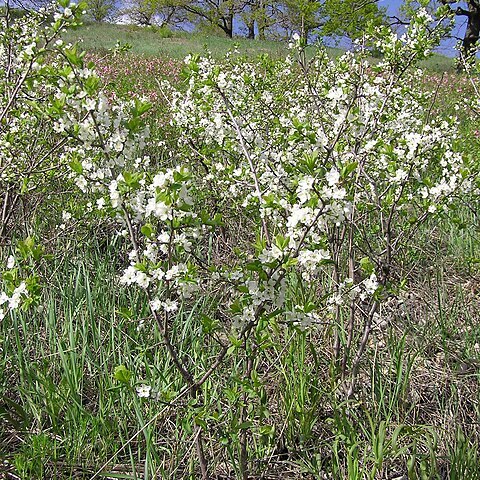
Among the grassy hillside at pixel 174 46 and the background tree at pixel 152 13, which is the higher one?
the background tree at pixel 152 13

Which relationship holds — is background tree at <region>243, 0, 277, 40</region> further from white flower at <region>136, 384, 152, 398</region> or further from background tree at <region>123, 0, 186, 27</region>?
white flower at <region>136, 384, 152, 398</region>

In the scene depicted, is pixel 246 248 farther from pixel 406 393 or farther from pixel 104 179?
A: pixel 104 179

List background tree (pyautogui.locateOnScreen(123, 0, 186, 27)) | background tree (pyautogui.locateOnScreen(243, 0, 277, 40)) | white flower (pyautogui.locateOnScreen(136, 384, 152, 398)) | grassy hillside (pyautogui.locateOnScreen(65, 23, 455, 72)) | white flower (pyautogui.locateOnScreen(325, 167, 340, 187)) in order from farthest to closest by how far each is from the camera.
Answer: background tree (pyautogui.locateOnScreen(123, 0, 186, 27)), background tree (pyautogui.locateOnScreen(243, 0, 277, 40)), grassy hillside (pyautogui.locateOnScreen(65, 23, 455, 72)), white flower (pyautogui.locateOnScreen(136, 384, 152, 398)), white flower (pyautogui.locateOnScreen(325, 167, 340, 187))

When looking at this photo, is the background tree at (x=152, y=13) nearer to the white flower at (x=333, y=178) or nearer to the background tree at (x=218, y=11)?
the background tree at (x=218, y=11)

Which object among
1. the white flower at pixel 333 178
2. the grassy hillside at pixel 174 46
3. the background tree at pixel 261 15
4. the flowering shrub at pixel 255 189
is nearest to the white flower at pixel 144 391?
the flowering shrub at pixel 255 189

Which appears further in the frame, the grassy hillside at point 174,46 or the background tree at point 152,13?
the background tree at point 152,13

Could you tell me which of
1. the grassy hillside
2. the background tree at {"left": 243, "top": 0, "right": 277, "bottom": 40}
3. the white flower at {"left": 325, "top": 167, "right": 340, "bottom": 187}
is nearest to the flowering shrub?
the white flower at {"left": 325, "top": 167, "right": 340, "bottom": 187}

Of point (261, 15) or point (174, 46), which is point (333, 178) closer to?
point (174, 46)

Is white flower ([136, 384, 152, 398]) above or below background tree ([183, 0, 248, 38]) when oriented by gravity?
below

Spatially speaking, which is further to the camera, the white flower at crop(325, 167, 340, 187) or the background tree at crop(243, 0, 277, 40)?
Result: the background tree at crop(243, 0, 277, 40)

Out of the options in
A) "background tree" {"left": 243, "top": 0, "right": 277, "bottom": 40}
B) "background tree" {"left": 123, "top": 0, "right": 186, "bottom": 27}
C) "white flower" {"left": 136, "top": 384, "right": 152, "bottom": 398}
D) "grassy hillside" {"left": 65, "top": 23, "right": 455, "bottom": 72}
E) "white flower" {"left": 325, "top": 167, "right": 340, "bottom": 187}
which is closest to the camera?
"white flower" {"left": 325, "top": 167, "right": 340, "bottom": 187}

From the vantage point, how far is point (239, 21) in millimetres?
36031

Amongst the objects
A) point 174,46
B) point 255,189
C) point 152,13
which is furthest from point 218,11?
point 255,189

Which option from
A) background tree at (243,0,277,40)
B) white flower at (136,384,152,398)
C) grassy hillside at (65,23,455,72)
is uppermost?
background tree at (243,0,277,40)
